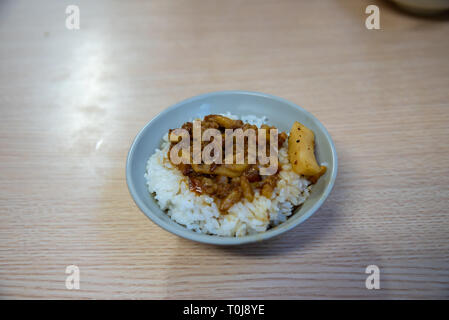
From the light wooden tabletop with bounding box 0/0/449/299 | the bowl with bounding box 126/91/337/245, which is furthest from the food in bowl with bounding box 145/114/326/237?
the light wooden tabletop with bounding box 0/0/449/299

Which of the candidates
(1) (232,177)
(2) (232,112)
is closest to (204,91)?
(2) (232,112)

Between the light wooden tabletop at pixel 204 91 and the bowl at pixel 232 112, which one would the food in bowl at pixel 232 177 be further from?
the light wooden tabletop at pixel 204 91

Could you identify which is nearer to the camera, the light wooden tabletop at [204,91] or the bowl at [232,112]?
the bowl at [232,112]

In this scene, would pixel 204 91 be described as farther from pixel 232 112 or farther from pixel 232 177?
pixel 232 177

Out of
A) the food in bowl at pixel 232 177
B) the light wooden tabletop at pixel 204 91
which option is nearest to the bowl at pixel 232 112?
the food in bowl at pixel 232 177

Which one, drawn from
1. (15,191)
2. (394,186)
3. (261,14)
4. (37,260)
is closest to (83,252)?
(37,260)

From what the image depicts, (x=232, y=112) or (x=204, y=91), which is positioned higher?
(x=204, y=91)
